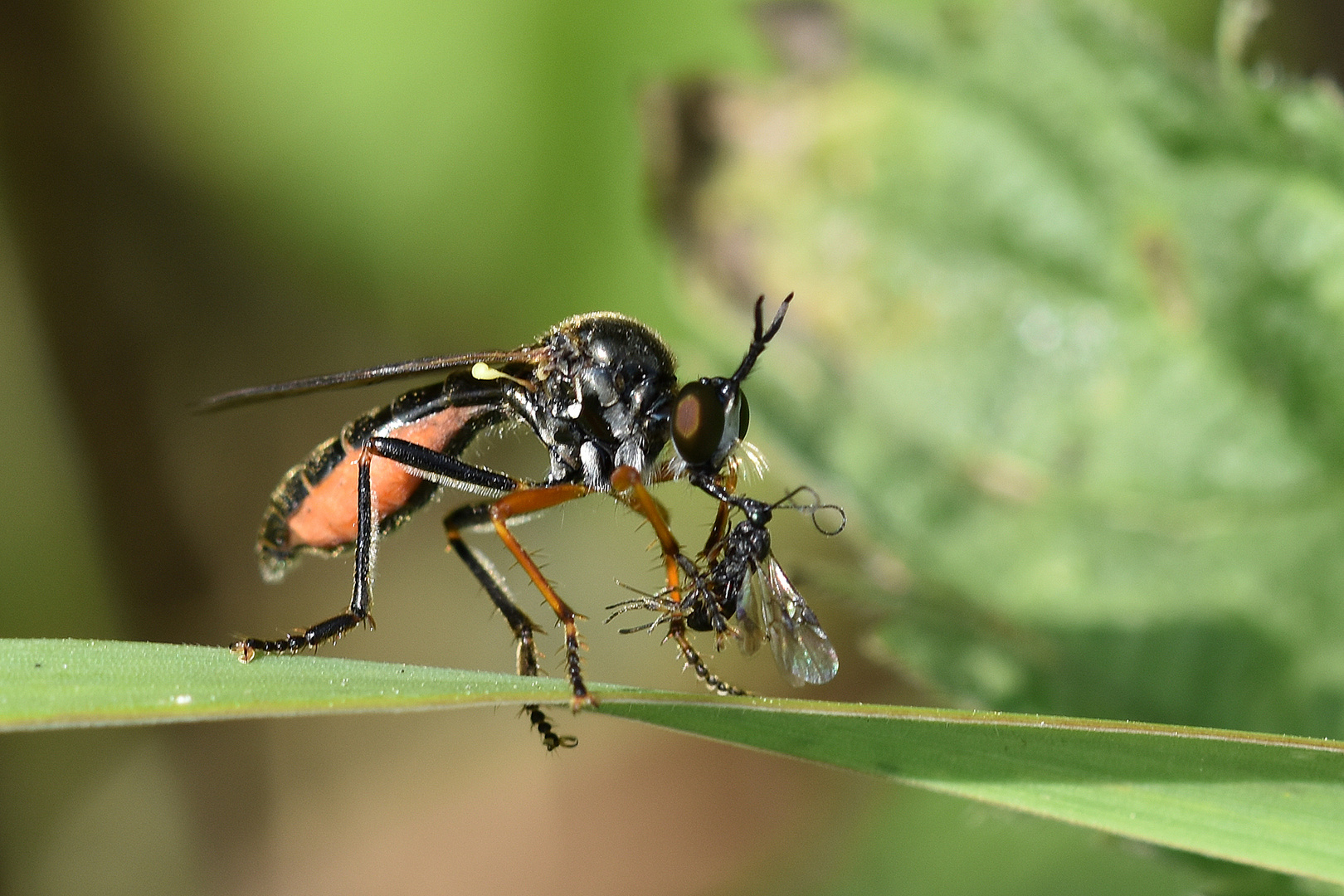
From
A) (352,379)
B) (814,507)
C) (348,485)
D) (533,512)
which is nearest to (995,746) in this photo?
(814,507)

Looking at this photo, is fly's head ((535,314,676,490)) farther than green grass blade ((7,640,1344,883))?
Yes

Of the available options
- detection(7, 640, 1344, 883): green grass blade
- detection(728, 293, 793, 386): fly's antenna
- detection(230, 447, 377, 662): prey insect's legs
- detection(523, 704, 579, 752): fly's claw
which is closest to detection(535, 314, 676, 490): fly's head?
detection(728, 293, 793, 386): fly's antenna

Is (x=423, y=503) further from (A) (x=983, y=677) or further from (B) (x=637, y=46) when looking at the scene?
(B) (x=637, y=46)

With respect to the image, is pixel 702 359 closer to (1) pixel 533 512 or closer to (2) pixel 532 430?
(2) pixel 532 430

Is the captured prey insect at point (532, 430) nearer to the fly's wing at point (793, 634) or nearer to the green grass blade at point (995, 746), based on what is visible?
the fly's wing at point (793, 634)

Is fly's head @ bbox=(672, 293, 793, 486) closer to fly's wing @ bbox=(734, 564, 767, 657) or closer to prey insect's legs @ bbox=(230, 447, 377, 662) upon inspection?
fly's wing @ bbox=(734, 564, 767, 657)

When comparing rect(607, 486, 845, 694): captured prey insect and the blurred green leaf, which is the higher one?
the blurred green leaf

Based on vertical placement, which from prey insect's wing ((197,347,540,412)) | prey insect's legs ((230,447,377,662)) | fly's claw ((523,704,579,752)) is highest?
prey insect's wing ((197,347,540,412))
